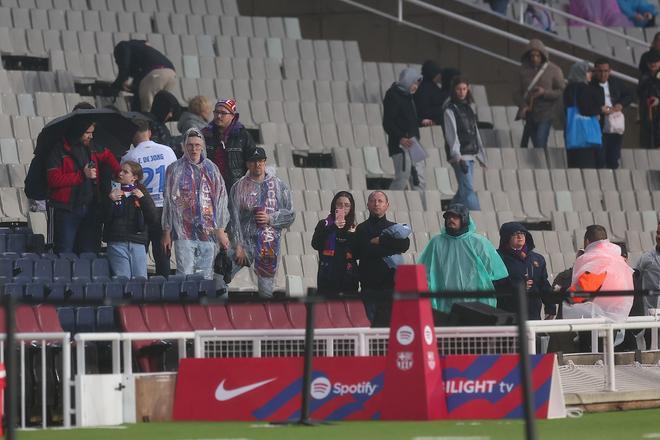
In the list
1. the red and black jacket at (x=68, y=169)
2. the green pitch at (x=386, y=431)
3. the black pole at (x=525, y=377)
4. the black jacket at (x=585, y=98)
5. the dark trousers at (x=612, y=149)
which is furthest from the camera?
the dark trousers at (x=612, y=149)

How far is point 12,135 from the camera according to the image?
17.5m

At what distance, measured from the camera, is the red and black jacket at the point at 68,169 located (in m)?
14.5

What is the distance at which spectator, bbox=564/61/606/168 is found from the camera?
20531 mm

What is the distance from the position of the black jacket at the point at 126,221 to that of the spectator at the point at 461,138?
5.24m

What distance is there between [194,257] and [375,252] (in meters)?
1.61

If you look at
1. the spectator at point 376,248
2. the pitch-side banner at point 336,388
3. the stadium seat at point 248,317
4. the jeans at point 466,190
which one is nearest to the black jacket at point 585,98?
the jeans at point 466,190

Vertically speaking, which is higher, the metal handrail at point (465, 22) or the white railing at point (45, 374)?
the metal handrail at point (465, 22)

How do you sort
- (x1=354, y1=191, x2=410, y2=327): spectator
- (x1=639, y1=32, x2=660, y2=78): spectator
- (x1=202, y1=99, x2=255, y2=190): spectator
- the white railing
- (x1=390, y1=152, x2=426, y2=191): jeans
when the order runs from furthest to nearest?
(x1=639, y1=32, x2=660, y2=78): spectator < (x1=390, y1=152, x2=426, y2=191): jeans < (x1=202, y1=99, x2=255, y2=190): spectator < (x1=354, y1=191, x2=410, y2=327): spectator < the white railing

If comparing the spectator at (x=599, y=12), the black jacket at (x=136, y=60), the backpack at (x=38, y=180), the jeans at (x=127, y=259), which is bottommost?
the jeans at (x=127, y=259)

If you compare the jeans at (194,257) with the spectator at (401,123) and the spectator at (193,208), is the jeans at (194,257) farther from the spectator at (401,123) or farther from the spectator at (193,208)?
the spectator at (401,123)

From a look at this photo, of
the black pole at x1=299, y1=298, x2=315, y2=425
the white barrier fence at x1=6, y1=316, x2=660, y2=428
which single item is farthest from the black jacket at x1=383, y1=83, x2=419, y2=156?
the black pole at x1=299, y1=298, x2=315, y2=425

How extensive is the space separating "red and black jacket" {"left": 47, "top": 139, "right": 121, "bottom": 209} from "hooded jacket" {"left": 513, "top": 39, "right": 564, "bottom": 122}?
7.42 m

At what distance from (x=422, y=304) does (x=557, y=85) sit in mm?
10755

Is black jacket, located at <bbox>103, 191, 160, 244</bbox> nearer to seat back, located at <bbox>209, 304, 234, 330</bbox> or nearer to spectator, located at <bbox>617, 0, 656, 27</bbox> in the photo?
seat back, located at <bbox>209, 304, 234, 330</bbox>
